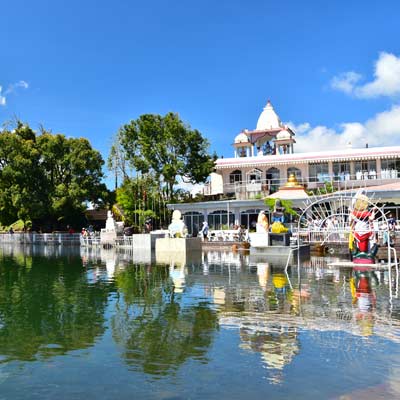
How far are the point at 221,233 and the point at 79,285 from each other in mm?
19301

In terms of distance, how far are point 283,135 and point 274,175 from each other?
17.3 ft

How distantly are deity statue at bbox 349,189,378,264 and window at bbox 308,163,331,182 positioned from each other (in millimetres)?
26947

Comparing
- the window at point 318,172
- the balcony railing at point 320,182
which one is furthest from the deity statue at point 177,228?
the window at point 318,172

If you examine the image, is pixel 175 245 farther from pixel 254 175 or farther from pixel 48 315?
pixel 254 175

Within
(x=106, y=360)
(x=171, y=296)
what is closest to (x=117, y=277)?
(x=171, y=296)

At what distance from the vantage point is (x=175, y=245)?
2711cm

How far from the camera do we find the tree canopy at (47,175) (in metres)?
45.6

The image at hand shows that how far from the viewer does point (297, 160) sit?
43188 mm

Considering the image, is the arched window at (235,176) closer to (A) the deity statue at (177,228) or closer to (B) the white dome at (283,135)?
(B) the white dome at (283,135)

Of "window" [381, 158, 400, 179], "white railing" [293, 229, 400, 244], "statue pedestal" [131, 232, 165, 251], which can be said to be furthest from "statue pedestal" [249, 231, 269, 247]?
"window" [381, 158, 400, 179]

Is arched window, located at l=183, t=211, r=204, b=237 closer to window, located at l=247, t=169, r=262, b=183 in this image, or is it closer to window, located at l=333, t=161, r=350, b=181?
window, located at l=247, t=169, r=262, b=183

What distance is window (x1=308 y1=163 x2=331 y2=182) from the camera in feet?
141

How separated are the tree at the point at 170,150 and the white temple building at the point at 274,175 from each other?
299cm

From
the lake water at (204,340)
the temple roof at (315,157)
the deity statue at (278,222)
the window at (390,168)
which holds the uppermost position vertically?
the temple roof at (315,157)
